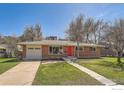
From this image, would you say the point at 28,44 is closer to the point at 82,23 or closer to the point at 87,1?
the point at 82,23

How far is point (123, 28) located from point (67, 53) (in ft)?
33.8

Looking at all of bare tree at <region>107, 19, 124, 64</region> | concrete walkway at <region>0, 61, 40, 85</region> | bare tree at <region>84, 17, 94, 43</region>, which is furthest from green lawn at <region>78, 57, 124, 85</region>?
bare tree at <region>84, 17, 94, 43</region>

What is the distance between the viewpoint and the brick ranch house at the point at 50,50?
2830cm

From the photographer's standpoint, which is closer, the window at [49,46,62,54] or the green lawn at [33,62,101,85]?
the green lawn at [33,62,101,85]

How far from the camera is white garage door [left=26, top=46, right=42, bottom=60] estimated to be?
28250mm

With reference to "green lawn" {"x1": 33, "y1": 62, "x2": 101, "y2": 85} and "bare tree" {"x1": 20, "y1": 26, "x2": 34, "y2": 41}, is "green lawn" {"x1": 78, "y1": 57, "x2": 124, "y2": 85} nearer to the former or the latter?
"green lawn" {"x1": 33, "y1": 62, "x2": 101, "y2": 85}

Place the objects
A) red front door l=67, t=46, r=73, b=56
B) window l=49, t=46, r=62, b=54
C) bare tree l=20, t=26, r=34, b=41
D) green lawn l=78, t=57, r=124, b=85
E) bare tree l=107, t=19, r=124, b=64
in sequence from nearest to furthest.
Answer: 1. green lawn l=78, t=57, r=124, b=85
2. bare tree l=107, t=19, r=124, b=64
3. window l=49, t=46, r=62, b=54
4. red front door l=67, t=46, r=73, b=56
5. bare tree l=20, t=26, r=34, b=41

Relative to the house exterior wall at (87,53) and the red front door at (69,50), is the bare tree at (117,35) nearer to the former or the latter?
the red front door at (69,50)

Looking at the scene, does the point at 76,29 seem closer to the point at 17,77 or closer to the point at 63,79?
the point at 17,77

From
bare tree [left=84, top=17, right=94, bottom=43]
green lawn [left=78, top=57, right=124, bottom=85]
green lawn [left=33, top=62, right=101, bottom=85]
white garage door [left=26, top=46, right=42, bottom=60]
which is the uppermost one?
bare tree [left=84, top=17, right=94, bottom=43]

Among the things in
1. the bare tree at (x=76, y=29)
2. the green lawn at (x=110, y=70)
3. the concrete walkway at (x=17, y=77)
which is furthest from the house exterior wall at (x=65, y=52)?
the concrete walkway at (x=17, y=77)

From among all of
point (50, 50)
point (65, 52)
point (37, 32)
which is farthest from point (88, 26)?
point (50, 50)

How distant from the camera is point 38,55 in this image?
2862 centimetres

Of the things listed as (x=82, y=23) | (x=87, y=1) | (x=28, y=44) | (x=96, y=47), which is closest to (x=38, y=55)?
(x=28, y=44)
